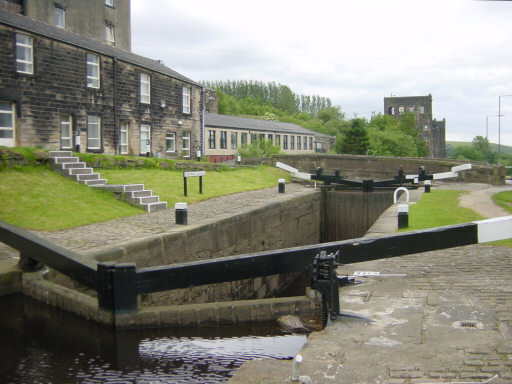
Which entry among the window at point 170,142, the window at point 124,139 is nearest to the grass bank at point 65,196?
the window at point 124,139

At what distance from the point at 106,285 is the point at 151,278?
478 mm

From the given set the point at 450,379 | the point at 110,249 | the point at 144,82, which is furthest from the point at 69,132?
the point at 450,379

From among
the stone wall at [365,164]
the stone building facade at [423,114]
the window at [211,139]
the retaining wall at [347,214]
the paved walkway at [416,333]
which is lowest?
the retaining wall at [347,214]

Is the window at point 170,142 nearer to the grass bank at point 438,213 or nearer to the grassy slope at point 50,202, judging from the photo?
the grassy slope at point 50,202

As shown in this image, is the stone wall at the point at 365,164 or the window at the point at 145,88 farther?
the stone wall at the point at 365,164

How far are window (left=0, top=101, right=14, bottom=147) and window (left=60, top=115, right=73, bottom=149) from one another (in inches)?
93.4

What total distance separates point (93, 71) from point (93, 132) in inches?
105

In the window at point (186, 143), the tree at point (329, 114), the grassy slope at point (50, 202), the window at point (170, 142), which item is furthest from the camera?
the tree at point (329, 114)

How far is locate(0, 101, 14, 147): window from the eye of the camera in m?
17.9

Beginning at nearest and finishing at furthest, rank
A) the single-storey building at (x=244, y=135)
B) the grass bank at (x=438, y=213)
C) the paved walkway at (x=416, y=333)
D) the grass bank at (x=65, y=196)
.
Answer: the paved walkway at (x=416, y=333) → the grass bank at (x=65, y=196) → the grass bank at (x=438, y=213) → the single-storey building at (x=244, y=135)

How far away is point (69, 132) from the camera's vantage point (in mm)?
21000

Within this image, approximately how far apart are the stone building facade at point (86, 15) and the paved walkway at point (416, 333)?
26.2 metres

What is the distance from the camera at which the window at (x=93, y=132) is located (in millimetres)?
22016

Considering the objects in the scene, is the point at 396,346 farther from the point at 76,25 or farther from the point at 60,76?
the point at 76,25
